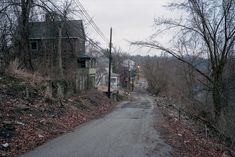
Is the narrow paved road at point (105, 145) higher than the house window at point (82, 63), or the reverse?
the house window at point (82, 63)

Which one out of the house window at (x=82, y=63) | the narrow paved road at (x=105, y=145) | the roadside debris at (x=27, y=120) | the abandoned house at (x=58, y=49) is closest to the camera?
the narrow paved road at (x=105, y=145)

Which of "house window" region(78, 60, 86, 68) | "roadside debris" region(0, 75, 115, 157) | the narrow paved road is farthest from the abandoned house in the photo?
the narrow paved road

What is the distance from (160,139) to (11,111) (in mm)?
6012

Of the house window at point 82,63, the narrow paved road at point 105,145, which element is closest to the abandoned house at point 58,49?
the house window at point 82,63

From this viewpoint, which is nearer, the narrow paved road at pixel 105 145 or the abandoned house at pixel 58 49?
the narrow paved road at pixel 105 145

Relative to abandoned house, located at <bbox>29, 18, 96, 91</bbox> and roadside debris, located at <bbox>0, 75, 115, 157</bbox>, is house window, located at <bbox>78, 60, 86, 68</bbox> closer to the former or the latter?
abandoned house, located at <bbox>29, 18, 96, 91</bbox>

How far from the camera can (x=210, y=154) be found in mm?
11922

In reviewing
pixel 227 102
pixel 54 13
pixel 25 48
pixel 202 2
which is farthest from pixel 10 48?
pixel 227 102

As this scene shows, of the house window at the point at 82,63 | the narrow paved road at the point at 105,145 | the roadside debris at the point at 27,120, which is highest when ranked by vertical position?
the house window at the point at 82,63

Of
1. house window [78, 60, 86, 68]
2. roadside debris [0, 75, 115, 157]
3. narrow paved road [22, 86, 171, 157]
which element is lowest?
narrow paved road [22, 86, 171, 157]

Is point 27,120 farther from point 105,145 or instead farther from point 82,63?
point 82,63

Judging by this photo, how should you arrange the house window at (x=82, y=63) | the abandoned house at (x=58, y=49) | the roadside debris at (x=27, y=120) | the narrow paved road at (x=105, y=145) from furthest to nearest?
1. the house window at (x=82, y=63)
2. the abandoned house at (x=58, y=49)
3. the roadside debris at (x=27, y=120)
4. the narrow paved road at (x=105, y=145)

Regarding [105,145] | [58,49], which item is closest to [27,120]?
[105,145]

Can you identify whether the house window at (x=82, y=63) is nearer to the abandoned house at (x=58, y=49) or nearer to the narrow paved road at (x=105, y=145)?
the abandoned house at (x=58, y=49)
